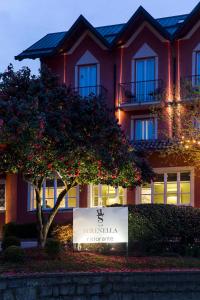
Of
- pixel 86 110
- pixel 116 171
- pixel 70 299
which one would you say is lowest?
pixel 70 299

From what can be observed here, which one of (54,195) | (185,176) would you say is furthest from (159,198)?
(54,195)

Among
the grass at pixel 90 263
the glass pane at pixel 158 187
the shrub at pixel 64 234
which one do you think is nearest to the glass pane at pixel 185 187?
the glass pane at pixel 158 187

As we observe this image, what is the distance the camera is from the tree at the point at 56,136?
16.8 metres

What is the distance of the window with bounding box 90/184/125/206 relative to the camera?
102 feet

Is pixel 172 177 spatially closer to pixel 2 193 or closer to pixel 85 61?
pixel 85 61

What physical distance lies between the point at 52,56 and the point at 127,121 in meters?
5.08

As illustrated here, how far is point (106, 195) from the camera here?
3130 cm

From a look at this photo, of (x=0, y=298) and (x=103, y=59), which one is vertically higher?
(x=103, y=59)

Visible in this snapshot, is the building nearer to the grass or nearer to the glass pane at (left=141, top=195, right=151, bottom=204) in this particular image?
the glass pane at (left=141, top=195, right=151, bottom=204)

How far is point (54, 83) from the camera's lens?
63.2ft

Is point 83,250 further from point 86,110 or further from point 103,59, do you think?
point 103,59

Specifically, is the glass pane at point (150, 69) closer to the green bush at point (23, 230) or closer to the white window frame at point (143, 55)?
the white window frame at point (143, 55)

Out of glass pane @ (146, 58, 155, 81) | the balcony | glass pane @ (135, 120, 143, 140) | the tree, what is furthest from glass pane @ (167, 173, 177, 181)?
the tree

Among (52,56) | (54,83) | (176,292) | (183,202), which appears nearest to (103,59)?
(52,56)
